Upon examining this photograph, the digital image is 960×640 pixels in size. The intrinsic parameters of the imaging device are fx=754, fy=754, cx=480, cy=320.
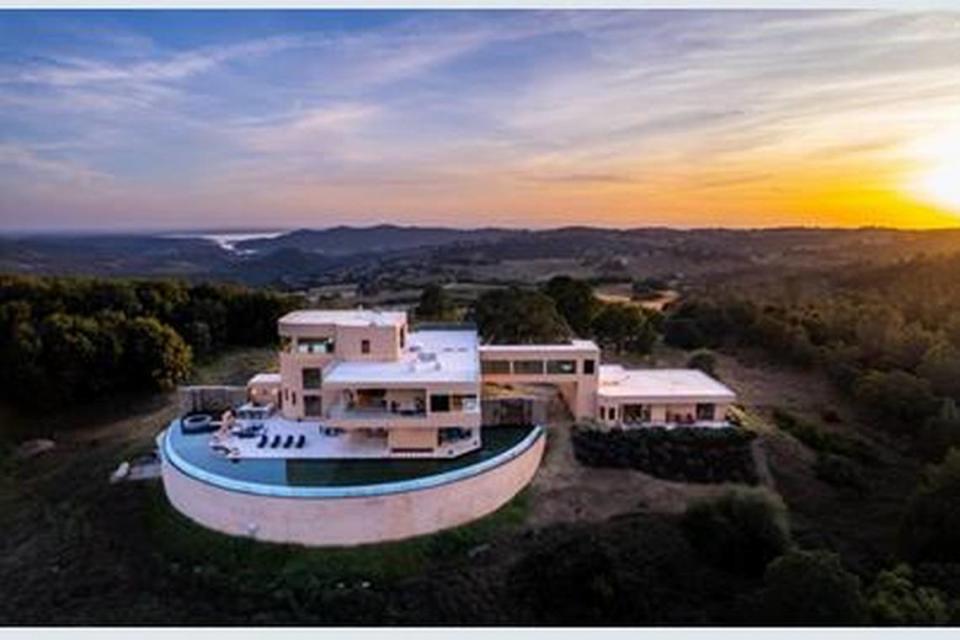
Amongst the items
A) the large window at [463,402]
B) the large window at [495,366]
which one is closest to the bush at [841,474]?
the large window at [495,366]

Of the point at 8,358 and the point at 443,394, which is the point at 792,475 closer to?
the point at 443,394

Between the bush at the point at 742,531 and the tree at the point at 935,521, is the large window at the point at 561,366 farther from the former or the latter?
the tree at the point at 935,521

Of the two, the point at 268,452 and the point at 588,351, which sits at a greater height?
the point at 588,351

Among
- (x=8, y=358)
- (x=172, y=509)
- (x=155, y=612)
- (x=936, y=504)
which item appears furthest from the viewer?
(x=8, y=358)

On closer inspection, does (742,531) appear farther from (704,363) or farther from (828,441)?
(704,363)

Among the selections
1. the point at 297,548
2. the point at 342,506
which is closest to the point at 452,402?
the point at 342,506

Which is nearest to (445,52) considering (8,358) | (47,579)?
(47,579)

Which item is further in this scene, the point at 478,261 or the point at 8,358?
the point at 478,261
